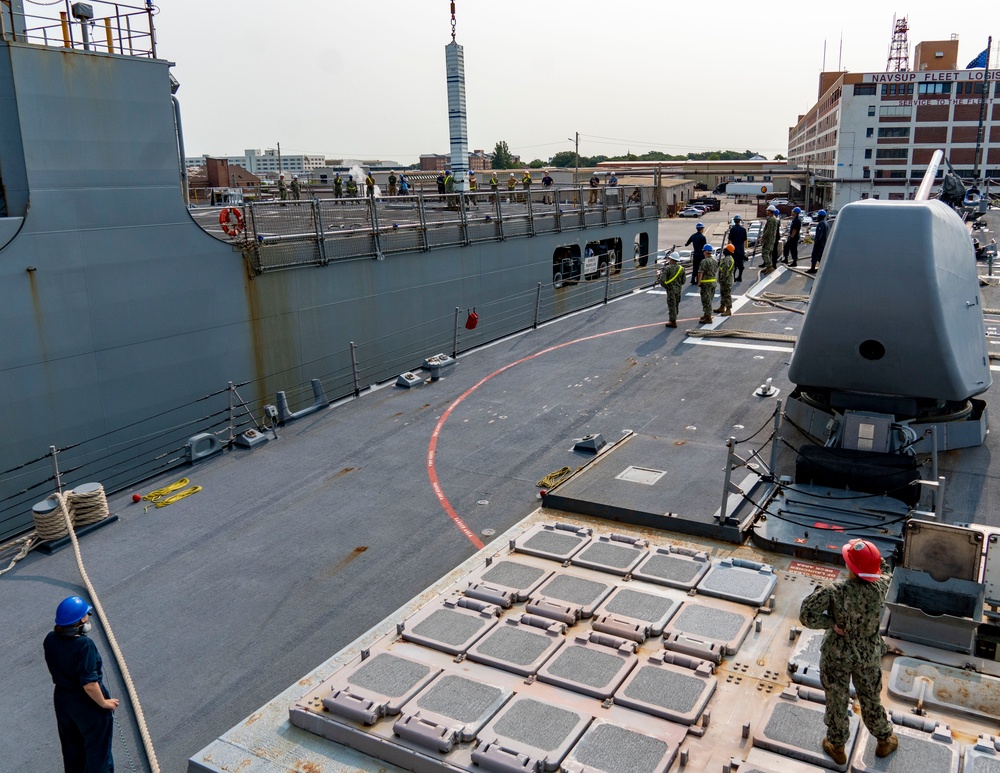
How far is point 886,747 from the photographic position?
149 inches

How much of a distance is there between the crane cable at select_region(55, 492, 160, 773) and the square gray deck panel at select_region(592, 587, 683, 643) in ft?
8.69

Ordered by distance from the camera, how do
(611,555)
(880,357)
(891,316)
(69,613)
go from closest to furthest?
(69,613), (611,555), (891,316), (880,357)

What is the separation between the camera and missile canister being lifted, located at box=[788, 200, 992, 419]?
282 inches

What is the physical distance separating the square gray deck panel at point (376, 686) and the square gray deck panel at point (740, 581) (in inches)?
77.7

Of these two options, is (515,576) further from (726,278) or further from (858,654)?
(726,278)

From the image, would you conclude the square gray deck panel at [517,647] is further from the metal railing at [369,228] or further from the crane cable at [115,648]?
the metal railing at [369,228]

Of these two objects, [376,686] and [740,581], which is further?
[740,581]

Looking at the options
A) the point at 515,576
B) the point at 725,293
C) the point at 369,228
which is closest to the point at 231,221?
the point at 369,228

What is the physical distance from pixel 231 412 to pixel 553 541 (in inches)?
220

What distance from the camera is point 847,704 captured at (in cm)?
373

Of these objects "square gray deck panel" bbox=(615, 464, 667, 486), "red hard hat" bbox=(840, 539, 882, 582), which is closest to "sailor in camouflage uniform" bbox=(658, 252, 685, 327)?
"square gray deck panel" bbox=(615, 464, 667, 486)

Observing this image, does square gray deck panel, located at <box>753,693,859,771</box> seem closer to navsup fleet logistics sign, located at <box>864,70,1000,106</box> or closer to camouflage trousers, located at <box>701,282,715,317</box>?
camouflage trousers, located at <box>701,282,715,317</box>

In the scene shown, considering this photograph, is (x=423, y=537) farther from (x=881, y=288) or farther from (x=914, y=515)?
(x=881, y=288)

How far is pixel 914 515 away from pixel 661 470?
7.81ft
